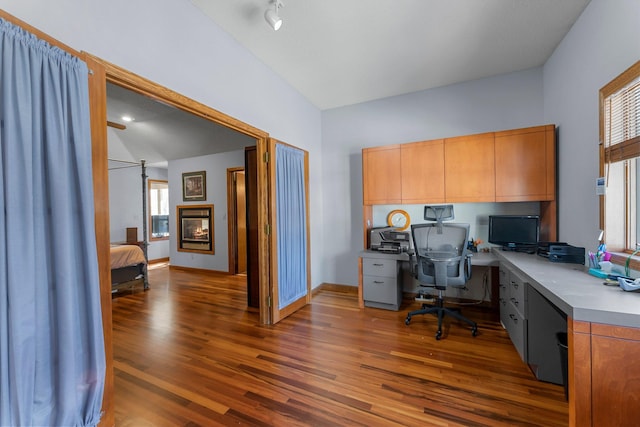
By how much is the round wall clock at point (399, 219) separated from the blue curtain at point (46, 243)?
10.7ft

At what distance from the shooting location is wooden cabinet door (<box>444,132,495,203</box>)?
290 cm

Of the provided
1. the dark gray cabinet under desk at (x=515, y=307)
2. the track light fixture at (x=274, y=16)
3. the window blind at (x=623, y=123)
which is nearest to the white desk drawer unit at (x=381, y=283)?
the dark gray cabinet under desk at (x=515, y=307)

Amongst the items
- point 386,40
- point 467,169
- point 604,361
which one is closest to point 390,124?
point 467,169

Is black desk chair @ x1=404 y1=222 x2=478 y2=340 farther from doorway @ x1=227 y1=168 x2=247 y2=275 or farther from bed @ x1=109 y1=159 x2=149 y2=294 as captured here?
bed @ x1=109 y1=159 x2=149 y2=294

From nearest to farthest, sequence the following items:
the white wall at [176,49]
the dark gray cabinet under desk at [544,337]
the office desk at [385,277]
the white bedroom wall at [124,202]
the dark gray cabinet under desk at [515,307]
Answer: the white wall at [176,49] < the dark gray cabinet under desk at [544,337] < the dark gray cabinet under desk at [515,307] < the office desk at [385,277] < the white bedroom wall at [124,202]

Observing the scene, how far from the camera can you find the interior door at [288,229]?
2.88m

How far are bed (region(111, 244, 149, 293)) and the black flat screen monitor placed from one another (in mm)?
5353

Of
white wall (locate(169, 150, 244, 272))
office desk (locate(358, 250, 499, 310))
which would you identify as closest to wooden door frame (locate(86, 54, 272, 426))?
office desk (locate(358, 250, 499, 310))

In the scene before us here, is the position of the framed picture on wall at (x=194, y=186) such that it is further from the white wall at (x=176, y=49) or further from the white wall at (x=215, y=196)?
the white wall at (x=176, y=49)

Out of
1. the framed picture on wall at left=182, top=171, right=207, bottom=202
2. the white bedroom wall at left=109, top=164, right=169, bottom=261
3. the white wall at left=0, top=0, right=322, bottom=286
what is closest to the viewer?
the white wall at left=0, top=0, right=322, bottom=286

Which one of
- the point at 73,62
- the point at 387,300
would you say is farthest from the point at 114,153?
the point at 387,300

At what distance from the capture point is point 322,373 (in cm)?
200

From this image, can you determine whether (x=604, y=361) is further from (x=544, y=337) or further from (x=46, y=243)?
(x=46, y=243)

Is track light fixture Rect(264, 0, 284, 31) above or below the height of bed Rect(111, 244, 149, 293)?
above
